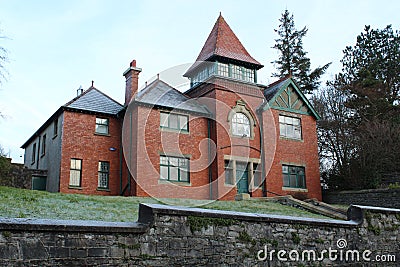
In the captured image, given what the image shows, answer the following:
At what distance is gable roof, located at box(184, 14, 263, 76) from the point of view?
27933 mm

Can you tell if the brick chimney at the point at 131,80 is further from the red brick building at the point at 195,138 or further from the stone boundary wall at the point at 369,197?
the stone boundary wall at the point at 369,197

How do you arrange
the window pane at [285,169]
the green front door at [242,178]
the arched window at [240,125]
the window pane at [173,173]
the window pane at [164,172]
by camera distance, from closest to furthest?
1. the window pane at [164,172]
2. the window pane at [173,173]
3. the green front door at [242,178]
4. the arched window at [240,125]
5. the window pane at [285,169]

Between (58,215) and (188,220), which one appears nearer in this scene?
(188,220)

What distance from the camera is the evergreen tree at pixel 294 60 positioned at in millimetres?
42562

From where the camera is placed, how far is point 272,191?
1040 inches

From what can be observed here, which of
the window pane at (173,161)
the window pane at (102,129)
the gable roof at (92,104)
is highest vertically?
the gable roof at (92,104)

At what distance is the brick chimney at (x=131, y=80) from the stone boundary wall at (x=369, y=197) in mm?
13991

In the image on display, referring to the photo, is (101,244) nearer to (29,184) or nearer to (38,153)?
(29,184)

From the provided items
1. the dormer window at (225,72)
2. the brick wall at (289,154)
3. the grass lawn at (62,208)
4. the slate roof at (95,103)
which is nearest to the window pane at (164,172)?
the slate roof at (95,103)

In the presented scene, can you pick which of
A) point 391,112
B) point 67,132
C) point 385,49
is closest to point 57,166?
point 67,132

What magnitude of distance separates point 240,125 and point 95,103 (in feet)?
28.3

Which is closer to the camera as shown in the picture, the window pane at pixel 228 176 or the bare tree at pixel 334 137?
the window pane at pixel 228 176

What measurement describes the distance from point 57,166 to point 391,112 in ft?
77.7

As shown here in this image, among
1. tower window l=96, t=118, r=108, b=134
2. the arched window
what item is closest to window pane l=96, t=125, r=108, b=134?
tower window l=96, t=118, r=108, b=134
